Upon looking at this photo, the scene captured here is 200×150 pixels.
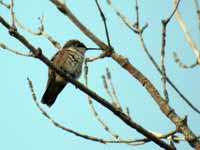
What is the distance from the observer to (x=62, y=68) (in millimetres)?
6918

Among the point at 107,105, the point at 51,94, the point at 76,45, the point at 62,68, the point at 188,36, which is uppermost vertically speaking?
the point at 76,45

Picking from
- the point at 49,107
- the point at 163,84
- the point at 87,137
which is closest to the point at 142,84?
the point at 163,84

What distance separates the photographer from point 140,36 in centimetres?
313

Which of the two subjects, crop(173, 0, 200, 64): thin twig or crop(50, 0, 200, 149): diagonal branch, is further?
crop(173, 0, 200, 64): thin twig

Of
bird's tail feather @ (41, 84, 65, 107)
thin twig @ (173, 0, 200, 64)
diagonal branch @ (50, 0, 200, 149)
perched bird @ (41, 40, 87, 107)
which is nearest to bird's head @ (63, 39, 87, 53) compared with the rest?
perched bird @ (41, 40, 87, 107)

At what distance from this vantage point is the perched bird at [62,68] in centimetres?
682

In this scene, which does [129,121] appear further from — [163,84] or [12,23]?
[12,23]

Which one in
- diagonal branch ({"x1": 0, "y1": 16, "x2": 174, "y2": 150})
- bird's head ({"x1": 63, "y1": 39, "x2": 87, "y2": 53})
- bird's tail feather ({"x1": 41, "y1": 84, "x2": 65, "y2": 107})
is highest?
bird's head ({"x1": 63, "y1": 39, "x2": 87, "y2": 53})

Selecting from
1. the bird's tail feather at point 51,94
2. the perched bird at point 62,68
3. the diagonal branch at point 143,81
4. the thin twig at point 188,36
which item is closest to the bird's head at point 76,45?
the perched bird at point 62,68

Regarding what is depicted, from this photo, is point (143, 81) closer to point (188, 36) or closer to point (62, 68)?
point (188, 36)

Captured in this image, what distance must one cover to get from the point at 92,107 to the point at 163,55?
858 millimetres

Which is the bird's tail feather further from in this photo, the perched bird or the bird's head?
the bird's head

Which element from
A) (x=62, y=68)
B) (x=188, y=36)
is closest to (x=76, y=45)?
(x=62, y=68)

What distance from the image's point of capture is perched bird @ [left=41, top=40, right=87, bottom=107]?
682cm
